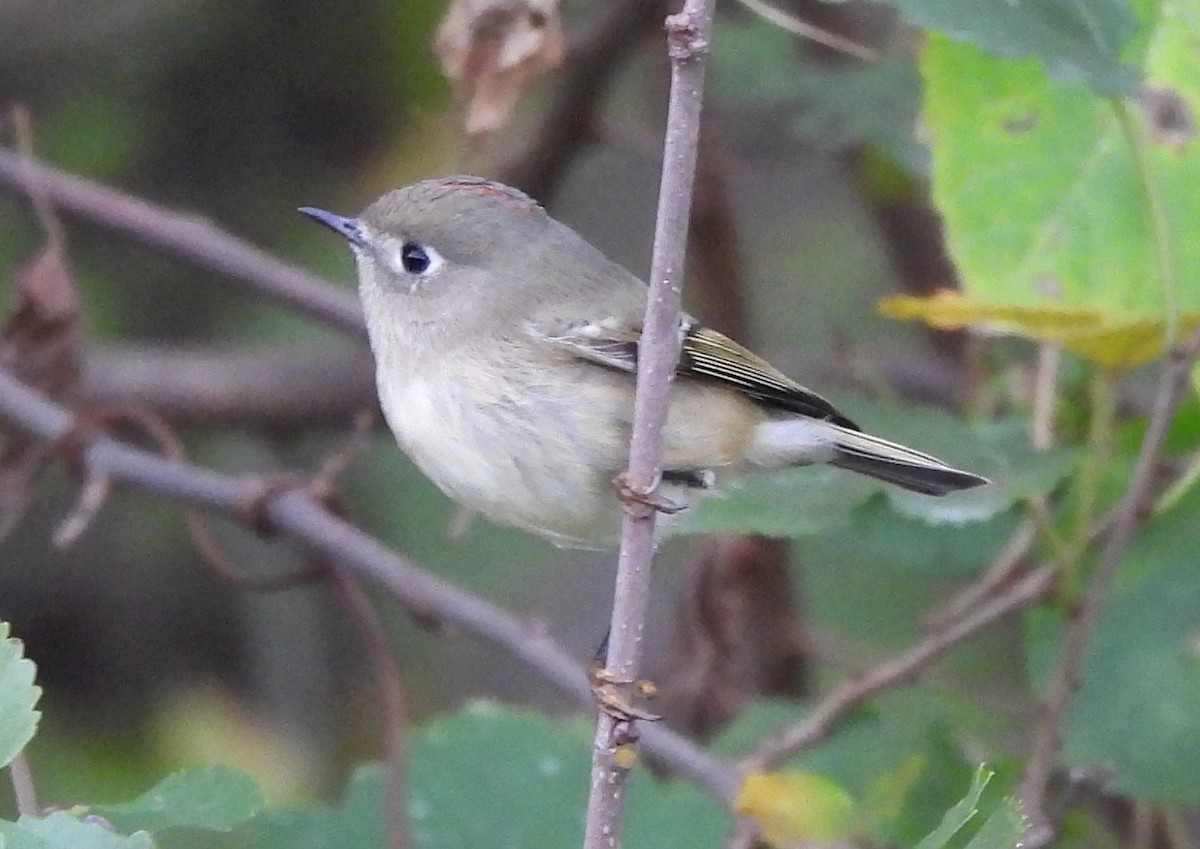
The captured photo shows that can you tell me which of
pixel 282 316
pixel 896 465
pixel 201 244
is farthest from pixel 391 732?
pixel 282 316

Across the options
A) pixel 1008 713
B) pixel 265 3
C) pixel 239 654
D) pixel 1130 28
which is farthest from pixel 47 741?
pixel 1130 28

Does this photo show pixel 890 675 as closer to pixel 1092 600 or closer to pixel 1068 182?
pixel 1092 600

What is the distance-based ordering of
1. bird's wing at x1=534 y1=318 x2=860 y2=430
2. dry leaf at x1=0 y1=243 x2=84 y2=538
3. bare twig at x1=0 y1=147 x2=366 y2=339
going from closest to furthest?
bird's wing at x1=534 y1=318 x2=860 y2=430 < dry leaf at x1=0 y1=243 x2=84 y2=538 < bare twig at x1=0 y1=147 x2=366 y2=339

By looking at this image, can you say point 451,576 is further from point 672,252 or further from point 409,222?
point 672,252

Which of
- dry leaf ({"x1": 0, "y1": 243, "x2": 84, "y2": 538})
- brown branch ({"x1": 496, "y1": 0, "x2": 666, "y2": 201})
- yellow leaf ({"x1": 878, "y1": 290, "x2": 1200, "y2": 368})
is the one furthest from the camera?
brown branch ({"x1": 496, "y1": 0, "x2": 666, "y2": 201})

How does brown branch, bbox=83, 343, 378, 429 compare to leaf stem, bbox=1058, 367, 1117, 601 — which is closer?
leaf stem, bbox=1058, 367, 1117, 601

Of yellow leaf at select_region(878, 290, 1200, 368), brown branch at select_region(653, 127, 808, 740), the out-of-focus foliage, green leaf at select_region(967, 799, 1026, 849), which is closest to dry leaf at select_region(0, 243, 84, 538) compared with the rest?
the out-of-focus foliage

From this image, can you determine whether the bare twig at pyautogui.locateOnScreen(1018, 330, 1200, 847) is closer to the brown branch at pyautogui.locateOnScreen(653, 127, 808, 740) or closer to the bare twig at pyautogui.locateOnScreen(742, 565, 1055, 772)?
the bare twig at pyautogui.locateOnScreen(742, 565, 1055, 772)
